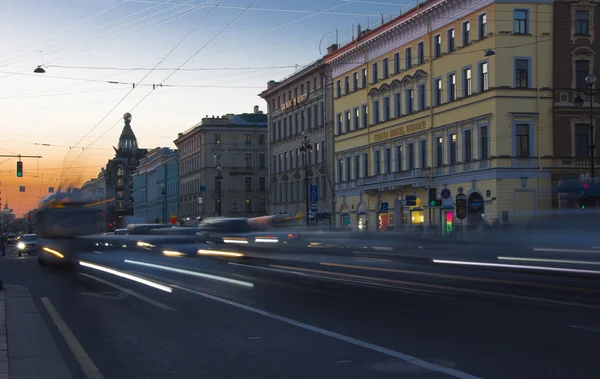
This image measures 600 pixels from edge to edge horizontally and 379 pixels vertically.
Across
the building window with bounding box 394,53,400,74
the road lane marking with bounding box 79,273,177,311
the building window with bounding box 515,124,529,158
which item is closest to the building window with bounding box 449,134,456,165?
the building window with bounding box 515,124,529,158

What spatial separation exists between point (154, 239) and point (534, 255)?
16222mm

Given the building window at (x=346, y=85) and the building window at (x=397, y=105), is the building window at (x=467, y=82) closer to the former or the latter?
the building window at (x=397, y=105)

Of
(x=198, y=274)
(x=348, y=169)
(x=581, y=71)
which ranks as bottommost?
(x=198, y=274)

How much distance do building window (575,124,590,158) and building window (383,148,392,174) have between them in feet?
49.7

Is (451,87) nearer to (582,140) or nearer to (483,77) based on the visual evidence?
(483,77)

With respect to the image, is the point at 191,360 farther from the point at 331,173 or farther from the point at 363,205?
the point at 331,173

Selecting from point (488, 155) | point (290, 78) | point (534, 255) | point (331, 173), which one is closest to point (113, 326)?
point (534, 255)

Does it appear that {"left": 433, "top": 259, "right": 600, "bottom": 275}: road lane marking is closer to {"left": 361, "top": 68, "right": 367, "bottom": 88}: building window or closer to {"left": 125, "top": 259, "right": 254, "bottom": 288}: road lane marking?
{"left": 125, "top": 259, "right": 254, "bottom": 288}: road lane marking

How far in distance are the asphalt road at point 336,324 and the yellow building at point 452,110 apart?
72.1 ft

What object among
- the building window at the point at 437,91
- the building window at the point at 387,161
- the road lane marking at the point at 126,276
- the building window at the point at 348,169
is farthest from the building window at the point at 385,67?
the road lane marking at the point at 126,276

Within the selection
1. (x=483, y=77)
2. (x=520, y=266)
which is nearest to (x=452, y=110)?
(x=483, y=77)

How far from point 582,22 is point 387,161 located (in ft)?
58.0

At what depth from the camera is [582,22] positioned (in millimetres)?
48844

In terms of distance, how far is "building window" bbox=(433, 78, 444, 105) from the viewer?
5381 cm
